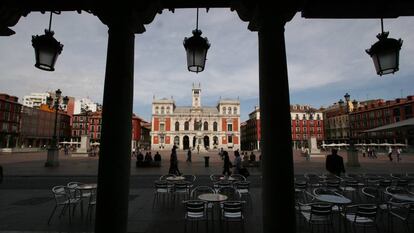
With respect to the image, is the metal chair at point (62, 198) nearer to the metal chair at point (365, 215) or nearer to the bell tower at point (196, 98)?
the metal chair at point (365, 215)

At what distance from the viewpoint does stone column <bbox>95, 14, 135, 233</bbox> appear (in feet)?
8.38

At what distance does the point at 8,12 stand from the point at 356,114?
79096mm

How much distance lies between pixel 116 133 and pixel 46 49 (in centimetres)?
140

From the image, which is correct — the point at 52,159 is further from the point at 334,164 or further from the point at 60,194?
the point at 334,164

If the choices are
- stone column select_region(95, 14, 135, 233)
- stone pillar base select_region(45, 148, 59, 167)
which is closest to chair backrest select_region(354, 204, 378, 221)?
stone column select_region(95, 14, 135, 233)

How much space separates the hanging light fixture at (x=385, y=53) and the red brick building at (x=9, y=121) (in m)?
66.9

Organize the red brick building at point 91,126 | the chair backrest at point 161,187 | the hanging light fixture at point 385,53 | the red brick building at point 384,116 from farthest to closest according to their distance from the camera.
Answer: the red brick building at point 91,126, the red brick building at point 384,116, the chair backrest at point 161,187, the hanging light fixture at point 385,53

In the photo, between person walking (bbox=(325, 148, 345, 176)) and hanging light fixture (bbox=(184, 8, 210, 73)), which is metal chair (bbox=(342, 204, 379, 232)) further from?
person walking (bbox=(325, 148, 345, 176))

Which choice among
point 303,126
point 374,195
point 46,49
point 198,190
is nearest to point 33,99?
point 303,126

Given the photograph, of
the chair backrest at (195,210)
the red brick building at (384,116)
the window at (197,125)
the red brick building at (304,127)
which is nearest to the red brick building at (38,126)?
the window at (197,125)

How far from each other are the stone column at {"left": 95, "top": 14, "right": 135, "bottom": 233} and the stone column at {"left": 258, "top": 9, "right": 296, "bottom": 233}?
1.45 meters

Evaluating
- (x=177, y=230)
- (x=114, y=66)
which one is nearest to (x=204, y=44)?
(x=114, y=66)

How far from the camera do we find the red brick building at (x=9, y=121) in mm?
54438

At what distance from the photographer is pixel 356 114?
6944cm
